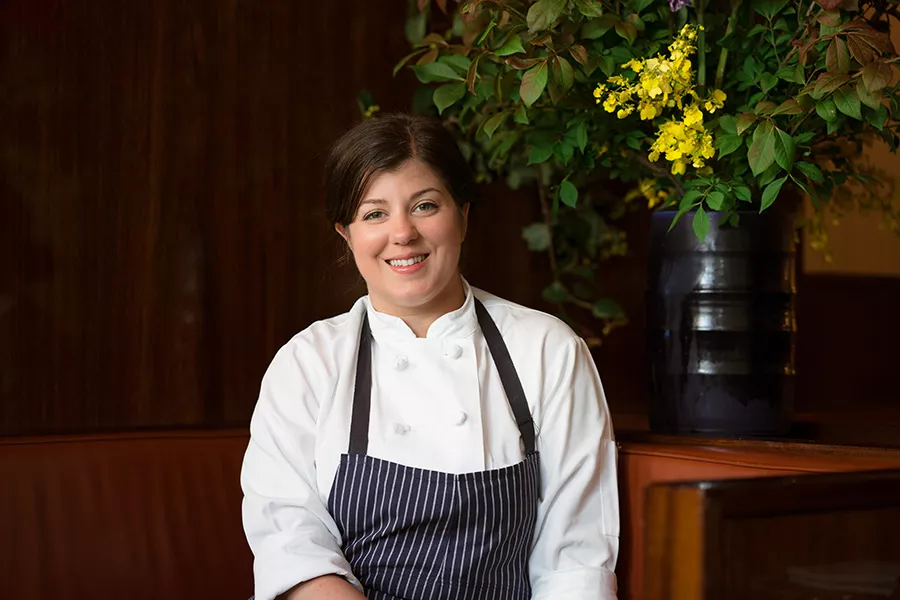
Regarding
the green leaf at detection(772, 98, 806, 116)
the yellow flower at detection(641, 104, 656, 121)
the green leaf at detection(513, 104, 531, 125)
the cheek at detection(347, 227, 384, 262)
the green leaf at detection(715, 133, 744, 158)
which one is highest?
the green leaf at detection(513, 104, 531, 125)

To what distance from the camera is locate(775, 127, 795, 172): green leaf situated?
1.49 meters

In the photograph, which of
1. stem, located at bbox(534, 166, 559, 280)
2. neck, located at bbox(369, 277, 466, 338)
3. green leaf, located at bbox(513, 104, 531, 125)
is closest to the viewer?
neck, located at bbox(369, 277, 466, 338)

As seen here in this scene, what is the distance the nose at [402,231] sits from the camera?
4.98 feet

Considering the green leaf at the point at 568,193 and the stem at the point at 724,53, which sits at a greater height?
the stem at the point at 724,53

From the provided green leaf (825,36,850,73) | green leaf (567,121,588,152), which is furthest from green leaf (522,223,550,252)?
green leaf (825,36,850,73)

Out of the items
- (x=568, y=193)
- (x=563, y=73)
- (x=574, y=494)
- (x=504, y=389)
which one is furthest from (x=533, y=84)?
(x=574, y=494)

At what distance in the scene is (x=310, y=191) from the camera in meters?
2.20

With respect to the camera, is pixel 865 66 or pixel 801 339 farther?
pixel 801 339

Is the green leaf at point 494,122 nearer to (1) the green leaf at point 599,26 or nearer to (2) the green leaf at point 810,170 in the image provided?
(1) the green leaf at point 599,26

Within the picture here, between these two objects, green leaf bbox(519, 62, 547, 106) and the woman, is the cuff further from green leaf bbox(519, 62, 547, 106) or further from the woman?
green leaf bbox(519, 62, 547, 106)

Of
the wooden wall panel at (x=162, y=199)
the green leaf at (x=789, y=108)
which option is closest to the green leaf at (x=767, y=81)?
the green leaf at (x=789, y=108)

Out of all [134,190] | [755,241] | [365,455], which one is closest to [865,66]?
[755,241]

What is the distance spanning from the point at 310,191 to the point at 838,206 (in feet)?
3.56

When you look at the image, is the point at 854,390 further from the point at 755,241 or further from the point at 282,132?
the point at 282,132
